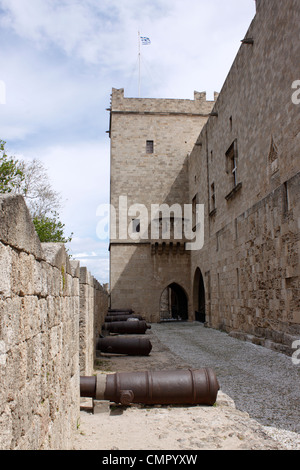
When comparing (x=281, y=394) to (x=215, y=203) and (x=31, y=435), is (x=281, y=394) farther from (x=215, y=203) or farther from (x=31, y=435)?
(x=215, y=203)

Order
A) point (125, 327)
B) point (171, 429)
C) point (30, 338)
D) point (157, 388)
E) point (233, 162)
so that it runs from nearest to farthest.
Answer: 1. point (30, 338)
2. point (171, 429)
3. point (157, 388)
4. point (125, 327)
5. point (233, 162)

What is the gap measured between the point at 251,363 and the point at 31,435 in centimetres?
580

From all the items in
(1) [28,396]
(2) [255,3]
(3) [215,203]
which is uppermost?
(2) [255,3]

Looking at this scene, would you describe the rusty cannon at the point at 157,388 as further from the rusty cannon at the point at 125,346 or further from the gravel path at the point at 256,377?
the rusty cannon at the point at 125,346

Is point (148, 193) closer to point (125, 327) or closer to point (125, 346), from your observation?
point (125, 327)

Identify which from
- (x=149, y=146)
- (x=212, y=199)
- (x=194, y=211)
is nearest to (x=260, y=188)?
(x=212, y=199)

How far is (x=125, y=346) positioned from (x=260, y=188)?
4.77 m

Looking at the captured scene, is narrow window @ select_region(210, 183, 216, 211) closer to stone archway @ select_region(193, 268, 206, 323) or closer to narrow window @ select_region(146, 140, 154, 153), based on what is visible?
stone archway @ select_region(193, 268, 206, 323)

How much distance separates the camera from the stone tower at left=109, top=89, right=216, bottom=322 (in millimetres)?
19250

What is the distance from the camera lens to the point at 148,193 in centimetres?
2005

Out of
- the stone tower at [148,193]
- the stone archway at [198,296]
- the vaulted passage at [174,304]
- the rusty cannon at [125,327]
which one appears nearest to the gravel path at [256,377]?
the rusty cannon at [125,327]

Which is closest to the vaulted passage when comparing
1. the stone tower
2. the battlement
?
the stone tower

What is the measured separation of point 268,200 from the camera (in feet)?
28.1

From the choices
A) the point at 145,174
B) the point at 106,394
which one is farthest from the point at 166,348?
the point at 145,174
